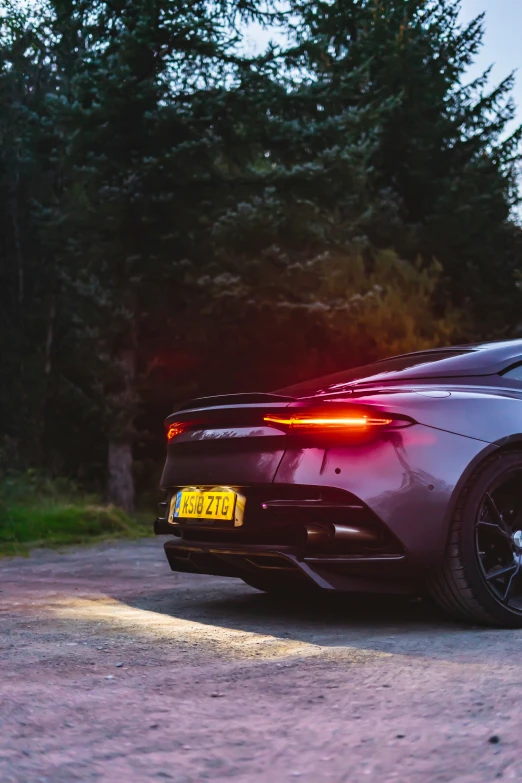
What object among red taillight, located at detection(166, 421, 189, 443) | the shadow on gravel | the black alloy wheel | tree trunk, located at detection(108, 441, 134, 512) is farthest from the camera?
tree trunk, located at detection(108, 441, 134, 512)

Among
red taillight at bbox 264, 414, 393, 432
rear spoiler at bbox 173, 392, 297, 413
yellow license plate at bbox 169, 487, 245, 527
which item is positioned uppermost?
rear spoiler at bbox 173, 392, 297, 413

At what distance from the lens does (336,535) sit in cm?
426

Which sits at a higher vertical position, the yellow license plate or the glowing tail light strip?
the glowing tail light strip

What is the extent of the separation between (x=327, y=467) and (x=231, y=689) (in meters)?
1.31

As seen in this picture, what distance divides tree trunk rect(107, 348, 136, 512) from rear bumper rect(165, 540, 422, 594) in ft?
32.7

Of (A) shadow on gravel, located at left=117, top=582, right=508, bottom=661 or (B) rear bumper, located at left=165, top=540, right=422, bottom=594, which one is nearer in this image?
(A) shadow on gravel, located at left=117, top=582, right=508, bottom=661

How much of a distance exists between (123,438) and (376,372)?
10014 mm

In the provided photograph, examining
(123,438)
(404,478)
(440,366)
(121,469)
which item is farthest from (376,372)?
(121,469)

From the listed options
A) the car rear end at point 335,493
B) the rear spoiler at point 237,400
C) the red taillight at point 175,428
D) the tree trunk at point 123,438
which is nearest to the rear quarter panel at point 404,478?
the car rear end at point 335,493

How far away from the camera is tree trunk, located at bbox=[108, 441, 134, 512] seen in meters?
14.9

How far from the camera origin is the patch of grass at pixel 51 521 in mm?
9133

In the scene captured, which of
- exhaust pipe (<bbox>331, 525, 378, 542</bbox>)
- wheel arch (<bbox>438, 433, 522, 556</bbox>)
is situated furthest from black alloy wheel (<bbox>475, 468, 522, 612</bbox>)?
exhaust pipe (<bbox>331, 525, 378, 542</bbox>)

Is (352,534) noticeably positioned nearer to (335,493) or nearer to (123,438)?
(335,493)

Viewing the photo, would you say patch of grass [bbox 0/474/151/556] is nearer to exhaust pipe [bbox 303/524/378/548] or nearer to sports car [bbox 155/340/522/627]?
sports car [bbox 155/340/522/627]
